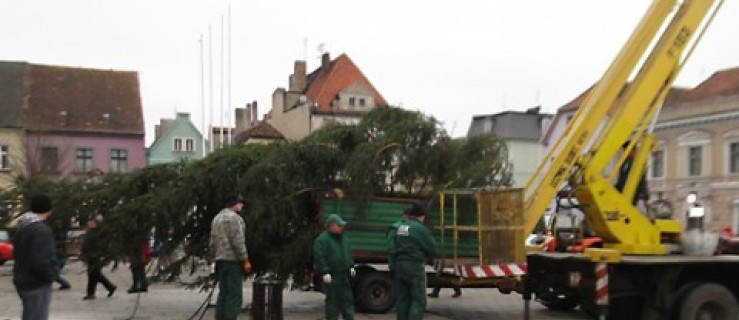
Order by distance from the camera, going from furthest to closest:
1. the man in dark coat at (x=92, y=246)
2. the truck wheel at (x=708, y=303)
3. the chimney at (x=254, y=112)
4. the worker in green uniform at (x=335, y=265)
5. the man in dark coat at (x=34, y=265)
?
the chimney at (x=254, y=112) → the man in dark coat at (x=92, y=246) → the truck wheel at (x=708, y=303) → the worker in green uniform at (x=335, y=265) → the man in dark coat at (x=34, y=265)

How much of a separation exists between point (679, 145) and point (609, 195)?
33.3 metres

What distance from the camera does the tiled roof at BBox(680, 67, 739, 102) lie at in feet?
136

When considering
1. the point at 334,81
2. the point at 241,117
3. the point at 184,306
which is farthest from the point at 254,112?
the point at 184,306

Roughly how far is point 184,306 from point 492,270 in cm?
532

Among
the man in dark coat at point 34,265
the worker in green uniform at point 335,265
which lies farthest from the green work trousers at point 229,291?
the man in dark coat at point 34,265

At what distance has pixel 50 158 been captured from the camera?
38.1 metres

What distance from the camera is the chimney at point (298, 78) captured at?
64.4 m

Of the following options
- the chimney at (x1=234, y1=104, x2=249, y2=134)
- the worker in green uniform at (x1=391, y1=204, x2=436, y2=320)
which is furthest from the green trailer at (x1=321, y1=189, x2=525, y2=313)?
the chimney at (x1=234, y1=104, x2=249, y2=134)

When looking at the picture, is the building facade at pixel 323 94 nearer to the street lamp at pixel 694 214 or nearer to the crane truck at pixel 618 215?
the crane truck at pixel 618 215

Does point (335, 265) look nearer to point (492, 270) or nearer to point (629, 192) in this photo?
point (492, 270)

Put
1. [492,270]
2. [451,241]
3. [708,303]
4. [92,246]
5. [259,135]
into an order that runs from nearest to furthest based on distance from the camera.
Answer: [708,303] < [492,270] < [451,241] < [92,246] < [259,135]

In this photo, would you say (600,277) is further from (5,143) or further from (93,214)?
(5,143)

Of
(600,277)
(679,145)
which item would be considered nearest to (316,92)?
(679,145)

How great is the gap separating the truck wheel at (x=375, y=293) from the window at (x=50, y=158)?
2581 centimetres
